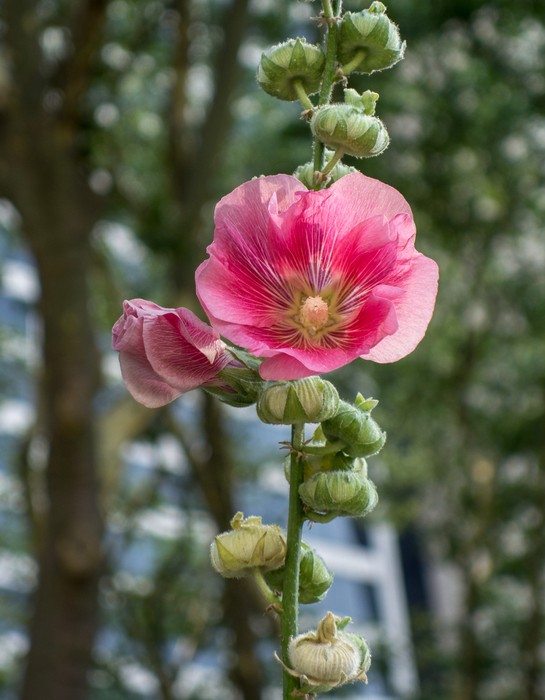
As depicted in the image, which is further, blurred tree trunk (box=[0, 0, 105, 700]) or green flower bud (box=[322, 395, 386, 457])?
blurred tree trunk (box=[0, 0, 105, 700])

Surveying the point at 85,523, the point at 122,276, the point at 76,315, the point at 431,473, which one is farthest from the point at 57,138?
the point at 431,473

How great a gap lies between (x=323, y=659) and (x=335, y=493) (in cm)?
13

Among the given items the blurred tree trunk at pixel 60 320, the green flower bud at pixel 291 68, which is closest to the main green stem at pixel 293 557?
the green flower bud at pixel 291 68

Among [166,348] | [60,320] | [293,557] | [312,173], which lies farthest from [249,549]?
[60,320]

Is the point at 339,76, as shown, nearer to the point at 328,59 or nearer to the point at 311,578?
the point at 328,59

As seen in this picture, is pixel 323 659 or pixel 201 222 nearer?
pixel 323 659

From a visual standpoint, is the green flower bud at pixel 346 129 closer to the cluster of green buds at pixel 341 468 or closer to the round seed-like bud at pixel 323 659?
the cluster of green buds at pixel 341 468

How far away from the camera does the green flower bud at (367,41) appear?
1.00 meters

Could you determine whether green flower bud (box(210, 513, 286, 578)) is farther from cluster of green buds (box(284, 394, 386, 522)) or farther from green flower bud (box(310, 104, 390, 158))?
green flower bud (box(310, 104, 390, 158))

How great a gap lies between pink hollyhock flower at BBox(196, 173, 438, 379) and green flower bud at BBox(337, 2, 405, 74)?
16 centimetres

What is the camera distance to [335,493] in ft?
2.86

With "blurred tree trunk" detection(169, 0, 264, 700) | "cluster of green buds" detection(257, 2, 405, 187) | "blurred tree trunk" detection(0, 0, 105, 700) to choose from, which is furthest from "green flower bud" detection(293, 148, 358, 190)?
"blurred tree trunk" detection(169, 0, 264, 700)

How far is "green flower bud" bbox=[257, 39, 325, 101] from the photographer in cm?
101

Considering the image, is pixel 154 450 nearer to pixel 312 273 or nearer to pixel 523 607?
pixel 523 607
